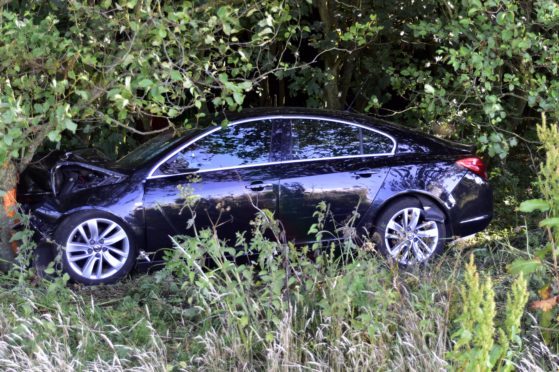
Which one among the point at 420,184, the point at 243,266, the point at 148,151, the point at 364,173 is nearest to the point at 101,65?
the point at 148,151

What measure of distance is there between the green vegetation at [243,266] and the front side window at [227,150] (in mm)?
Result: 463

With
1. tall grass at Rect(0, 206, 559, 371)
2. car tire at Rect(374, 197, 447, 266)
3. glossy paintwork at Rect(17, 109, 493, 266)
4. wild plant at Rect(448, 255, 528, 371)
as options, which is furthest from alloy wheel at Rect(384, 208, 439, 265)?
wild plant at Rect(448, 255, 528, 371)

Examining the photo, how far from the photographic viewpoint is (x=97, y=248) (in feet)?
21.1

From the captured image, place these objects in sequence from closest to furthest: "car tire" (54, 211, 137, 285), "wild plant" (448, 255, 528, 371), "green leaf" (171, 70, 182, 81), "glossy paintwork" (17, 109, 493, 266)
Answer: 1. "wild plant" (448, 255, 528, 371)
2. "green leaf" (171, 70, 182, 81)
3. "car tire" (54, 211, 137, 285)
4. "glossy paintwork" (17, 109, 493, 266)

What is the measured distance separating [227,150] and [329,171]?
0.92 m

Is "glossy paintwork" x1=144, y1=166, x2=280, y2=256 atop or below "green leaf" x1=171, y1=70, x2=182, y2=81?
below

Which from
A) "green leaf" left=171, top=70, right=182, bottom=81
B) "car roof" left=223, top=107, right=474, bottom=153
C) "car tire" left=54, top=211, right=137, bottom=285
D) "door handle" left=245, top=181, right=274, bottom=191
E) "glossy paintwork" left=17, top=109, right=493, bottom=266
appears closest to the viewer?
"green leaf" left=171, top=70, right=182, bottom=81

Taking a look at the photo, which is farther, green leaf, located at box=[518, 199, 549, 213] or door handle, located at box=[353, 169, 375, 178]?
door handle, located at box=[353, 169, 375, 178]

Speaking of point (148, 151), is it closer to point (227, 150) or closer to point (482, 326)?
point (227, 150)

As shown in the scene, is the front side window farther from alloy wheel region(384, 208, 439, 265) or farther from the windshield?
alloy wheel region(384, 208, 439, 265)

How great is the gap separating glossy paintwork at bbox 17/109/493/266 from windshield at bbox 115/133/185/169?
102 millimetres

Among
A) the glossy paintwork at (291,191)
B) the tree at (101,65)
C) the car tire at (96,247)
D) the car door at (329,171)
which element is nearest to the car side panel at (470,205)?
the glossy paintwork at (291,191)

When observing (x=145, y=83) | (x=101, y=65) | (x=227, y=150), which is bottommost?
(x=227, y=150)

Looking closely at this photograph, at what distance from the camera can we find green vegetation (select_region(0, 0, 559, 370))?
4.18 metres
